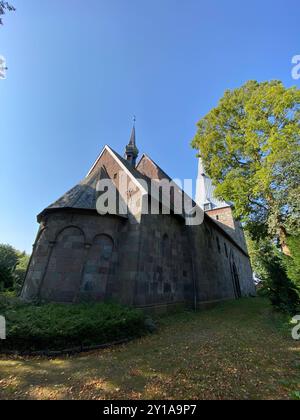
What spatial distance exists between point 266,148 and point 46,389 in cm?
1227

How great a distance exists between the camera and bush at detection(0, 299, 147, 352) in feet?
18.7

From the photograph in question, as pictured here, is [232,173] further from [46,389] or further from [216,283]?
[46,389]

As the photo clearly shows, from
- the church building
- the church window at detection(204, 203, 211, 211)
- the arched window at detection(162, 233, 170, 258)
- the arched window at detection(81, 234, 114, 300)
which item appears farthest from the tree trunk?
the church window at detection(204, 203, 211, 211)

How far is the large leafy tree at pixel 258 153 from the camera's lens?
958 centimetres

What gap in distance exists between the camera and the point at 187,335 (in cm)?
761

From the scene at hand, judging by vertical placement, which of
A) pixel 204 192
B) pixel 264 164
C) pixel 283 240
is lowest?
pixel 283 240

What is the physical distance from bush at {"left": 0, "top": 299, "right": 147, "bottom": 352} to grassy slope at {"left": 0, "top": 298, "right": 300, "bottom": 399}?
0.40 m

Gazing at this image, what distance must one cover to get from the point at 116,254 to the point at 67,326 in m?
4.50

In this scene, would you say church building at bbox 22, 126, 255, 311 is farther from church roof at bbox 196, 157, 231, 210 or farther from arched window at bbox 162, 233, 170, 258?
church roof at bbox 196, 157, 231, 210

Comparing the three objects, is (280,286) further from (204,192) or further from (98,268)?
(204,192)

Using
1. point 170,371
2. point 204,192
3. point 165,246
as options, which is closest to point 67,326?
point 170,371

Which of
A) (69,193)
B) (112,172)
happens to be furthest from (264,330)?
(112,172)

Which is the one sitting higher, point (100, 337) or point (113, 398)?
point (100, 337)

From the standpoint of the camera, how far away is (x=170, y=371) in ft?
15.1
